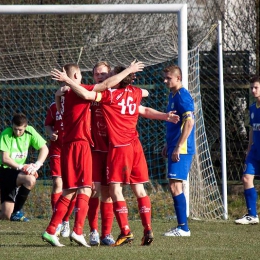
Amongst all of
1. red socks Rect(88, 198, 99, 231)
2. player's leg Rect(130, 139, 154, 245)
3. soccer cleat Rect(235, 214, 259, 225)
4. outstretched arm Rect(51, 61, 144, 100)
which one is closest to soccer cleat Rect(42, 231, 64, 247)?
red socks Rect(88, 198, 99, 231)

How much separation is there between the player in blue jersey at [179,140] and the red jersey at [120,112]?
100 cm

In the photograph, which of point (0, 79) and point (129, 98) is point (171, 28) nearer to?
point (0, 79)

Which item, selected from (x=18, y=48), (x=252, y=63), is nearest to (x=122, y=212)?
(x=18, y=48)

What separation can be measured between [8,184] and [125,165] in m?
4.14

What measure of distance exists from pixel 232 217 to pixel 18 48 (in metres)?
4.25

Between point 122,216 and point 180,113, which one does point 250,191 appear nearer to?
point 180,113

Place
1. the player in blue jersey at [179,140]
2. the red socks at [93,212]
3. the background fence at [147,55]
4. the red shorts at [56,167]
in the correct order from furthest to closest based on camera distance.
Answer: the background fence at [147,55] → the red shorts at [56,167] → the player in blue jersey at [179,140] → the red socks at [93,212]

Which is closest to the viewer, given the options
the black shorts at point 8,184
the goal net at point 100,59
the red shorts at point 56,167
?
the red shorts at point 56,167

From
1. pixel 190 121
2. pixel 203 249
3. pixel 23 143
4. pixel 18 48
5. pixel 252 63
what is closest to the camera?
pixel 203 249

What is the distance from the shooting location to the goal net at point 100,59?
38.9 ft

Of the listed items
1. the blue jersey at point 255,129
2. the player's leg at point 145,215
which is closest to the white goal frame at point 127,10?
the blue jersey at point 255,129

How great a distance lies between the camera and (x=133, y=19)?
13.1 meters

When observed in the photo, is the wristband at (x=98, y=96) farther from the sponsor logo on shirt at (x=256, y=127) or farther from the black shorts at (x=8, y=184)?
the black shorts at (x=8, y=184)

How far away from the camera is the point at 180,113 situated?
28.9 feet
